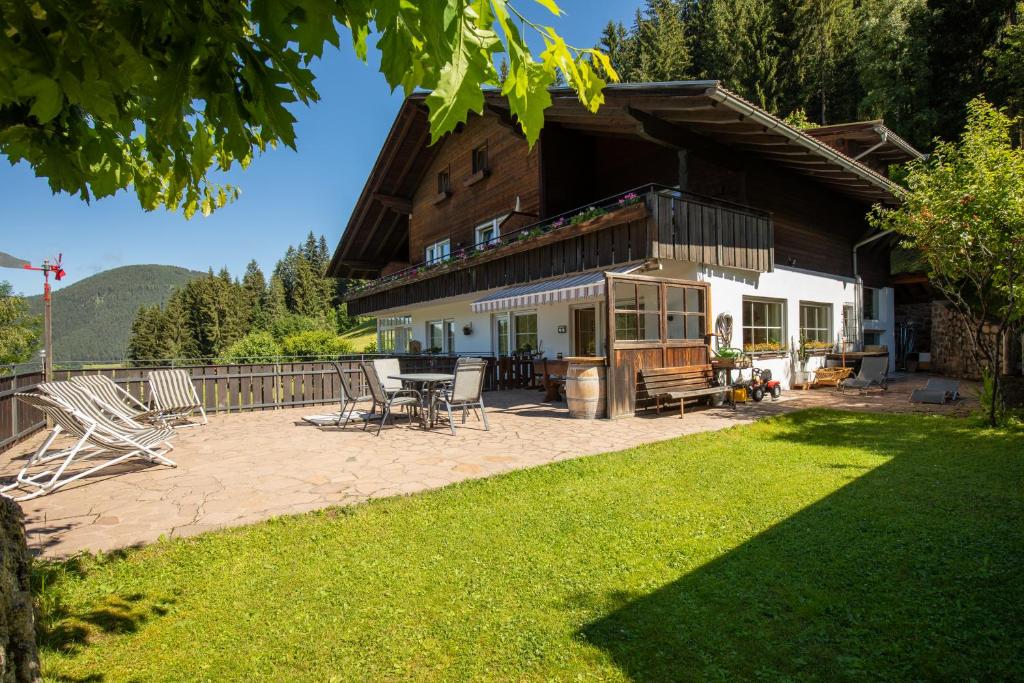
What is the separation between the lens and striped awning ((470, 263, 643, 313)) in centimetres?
980

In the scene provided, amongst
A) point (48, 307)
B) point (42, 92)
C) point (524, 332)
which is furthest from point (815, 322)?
point (48, 307)

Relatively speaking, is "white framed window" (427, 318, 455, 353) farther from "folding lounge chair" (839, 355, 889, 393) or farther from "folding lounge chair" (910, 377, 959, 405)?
"folding lounge chair" (910, 377, 959, 405)

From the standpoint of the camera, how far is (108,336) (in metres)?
98.1

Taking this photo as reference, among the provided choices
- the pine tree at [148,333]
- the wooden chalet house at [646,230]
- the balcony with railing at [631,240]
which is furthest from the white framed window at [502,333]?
the pine tree at [148,333]

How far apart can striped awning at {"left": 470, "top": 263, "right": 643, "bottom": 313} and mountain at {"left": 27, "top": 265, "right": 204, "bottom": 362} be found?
94.0 metres

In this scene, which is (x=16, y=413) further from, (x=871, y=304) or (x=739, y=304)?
(x=871, y=304)

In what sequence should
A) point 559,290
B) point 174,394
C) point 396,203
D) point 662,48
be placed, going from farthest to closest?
point 662,48 < point 396,203 < point 559,290 < point 174,394

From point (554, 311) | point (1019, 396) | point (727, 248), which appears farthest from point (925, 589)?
point (554, 311)

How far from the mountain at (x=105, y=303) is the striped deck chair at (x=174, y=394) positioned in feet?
304

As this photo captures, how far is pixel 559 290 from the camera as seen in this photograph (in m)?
10.5

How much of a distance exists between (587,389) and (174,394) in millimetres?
7533

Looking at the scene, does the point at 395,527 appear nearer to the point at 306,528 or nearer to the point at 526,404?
the point at 306,528

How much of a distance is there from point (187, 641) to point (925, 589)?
385 centimetres

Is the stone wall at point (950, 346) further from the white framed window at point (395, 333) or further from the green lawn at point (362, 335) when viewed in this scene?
the green lawn at point (362, 335)
